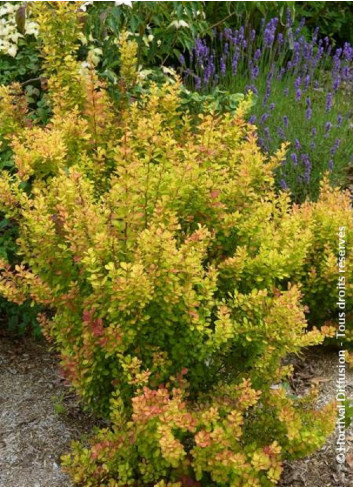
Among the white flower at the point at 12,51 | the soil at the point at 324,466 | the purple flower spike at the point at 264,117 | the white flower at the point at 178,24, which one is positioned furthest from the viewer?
the purple flower spike at the point at 264,117

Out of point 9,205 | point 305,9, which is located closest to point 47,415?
point 9,205

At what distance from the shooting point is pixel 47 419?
3.09m

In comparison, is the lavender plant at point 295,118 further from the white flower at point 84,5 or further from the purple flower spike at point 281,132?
the white flower at point 84,5

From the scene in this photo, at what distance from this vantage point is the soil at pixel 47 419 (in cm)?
280

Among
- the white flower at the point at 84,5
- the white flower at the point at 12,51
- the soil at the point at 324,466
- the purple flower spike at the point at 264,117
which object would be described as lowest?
the soil at the point at 324,466

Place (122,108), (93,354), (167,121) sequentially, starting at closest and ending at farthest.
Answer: (93,354) → (167,121) → (122,108)

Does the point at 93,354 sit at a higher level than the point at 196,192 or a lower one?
lower

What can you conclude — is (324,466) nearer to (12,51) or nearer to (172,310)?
(172,310)

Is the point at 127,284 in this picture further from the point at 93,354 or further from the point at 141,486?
the point at 141,486

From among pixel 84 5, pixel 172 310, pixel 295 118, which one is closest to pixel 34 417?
pixel 172 310

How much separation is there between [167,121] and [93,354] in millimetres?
1401

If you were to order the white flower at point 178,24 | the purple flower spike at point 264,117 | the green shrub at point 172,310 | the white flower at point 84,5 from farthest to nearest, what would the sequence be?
1. the purple flower spike at point 264,117
2. the white flower at point 178,24
3. the white flower at point 84,5
4. the green shrub at point 172,310

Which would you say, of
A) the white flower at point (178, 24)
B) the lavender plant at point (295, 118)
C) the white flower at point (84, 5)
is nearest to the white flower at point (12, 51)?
the white flower at point (84, 5)

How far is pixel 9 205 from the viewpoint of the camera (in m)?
2.82
